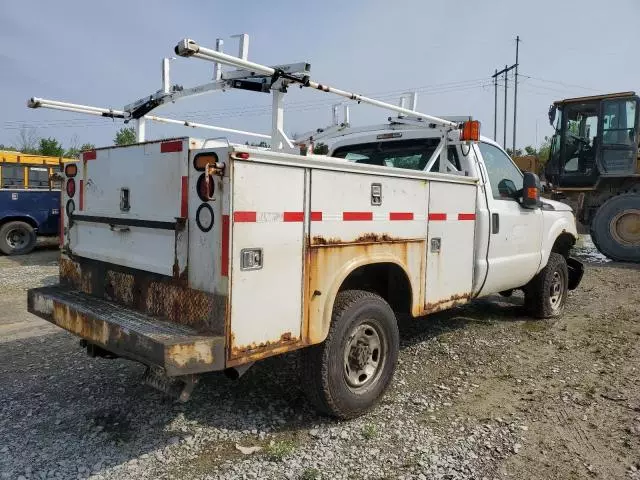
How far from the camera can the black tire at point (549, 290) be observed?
6.27m

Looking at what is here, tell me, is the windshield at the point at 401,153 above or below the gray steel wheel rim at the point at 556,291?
above

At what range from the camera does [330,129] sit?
5559 millimetres

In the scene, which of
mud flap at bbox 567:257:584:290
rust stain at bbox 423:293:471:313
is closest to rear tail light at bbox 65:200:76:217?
rust stain at bbox 423:293:471:313

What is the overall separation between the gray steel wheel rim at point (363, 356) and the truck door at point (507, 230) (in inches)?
66.6

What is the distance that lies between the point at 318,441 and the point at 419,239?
1.69 meters

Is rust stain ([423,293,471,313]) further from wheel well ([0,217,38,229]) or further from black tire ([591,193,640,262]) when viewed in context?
wheel well ([0,217,38,229])

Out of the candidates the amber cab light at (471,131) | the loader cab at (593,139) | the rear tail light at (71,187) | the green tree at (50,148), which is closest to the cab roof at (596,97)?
the loader cab at (593,139)

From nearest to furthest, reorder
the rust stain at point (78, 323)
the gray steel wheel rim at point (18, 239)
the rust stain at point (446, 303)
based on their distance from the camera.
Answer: the rust stain at point (78, 323), the rust stain at point (446, 303), the gray steel wheel rim at point (18, 239)

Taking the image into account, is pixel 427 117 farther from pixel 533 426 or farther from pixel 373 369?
pixel 533 426

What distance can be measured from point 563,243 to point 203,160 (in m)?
5.53

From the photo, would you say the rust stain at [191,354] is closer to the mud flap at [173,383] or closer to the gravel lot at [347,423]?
the mud flap at [173,383]

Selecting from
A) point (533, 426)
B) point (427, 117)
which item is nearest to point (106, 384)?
point (533, 426)

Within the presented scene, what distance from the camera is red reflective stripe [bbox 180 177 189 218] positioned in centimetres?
299

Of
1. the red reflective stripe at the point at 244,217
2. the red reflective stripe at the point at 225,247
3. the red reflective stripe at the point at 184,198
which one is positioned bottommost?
the red reflective stripe at the point at 225,247
